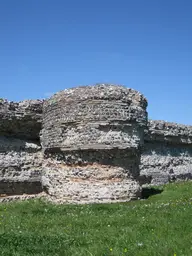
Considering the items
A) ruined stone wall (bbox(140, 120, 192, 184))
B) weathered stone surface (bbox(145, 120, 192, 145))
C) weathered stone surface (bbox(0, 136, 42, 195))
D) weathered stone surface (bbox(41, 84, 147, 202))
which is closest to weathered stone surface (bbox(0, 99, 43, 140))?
weathered stone surface (bbox(0, 136, 42, 195))

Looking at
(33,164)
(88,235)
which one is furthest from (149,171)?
(88,235)

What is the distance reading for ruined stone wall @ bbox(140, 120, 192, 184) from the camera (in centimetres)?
1942

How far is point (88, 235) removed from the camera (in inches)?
282

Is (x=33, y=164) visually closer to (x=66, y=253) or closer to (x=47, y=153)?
(x=47, y=153)

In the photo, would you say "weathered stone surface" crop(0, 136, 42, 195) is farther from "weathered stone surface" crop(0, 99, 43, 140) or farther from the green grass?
the green grass

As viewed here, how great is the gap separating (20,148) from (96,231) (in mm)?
7354

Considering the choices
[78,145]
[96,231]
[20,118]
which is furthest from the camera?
[20,118]

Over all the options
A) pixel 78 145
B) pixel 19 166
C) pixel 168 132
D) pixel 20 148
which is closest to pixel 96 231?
pixel 78 145

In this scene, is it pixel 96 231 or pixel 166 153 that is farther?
pixel 166 153

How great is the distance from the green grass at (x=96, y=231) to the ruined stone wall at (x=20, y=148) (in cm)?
286

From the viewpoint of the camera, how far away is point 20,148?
14.1 metres

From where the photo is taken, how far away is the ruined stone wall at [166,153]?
19422 mm

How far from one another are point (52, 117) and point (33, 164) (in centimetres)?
244

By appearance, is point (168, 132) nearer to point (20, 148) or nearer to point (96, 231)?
point (20, 148)
